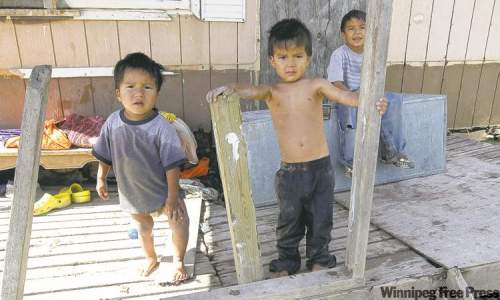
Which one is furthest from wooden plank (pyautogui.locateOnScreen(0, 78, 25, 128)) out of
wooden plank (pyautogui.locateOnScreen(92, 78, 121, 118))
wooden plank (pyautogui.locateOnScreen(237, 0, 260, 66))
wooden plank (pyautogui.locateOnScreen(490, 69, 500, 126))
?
wooden plank (pyautogui.locateOnScreen(490, 69, 500, 126))

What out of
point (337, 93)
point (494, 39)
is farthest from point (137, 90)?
point (494, 39)

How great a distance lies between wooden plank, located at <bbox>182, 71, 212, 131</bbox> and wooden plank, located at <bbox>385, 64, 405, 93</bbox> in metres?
2.21

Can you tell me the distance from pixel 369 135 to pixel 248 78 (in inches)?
103

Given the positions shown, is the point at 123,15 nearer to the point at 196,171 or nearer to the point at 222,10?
the point at 222,10

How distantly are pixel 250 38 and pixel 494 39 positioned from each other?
322 cm

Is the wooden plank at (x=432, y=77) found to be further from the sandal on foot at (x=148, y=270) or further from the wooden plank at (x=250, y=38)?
the sandal on foot at (x=148, y=270)

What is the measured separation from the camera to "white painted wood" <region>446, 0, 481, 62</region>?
496 cm

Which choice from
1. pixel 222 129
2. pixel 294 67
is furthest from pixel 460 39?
pixel 222 129

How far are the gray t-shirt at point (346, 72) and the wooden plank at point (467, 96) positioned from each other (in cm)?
233

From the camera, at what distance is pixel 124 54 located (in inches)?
165

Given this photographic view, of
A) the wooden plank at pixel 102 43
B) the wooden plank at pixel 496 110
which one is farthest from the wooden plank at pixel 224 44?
the wooden plank at pixel 496 110

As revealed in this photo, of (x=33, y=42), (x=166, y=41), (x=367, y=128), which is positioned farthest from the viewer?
(x=166, y=41)

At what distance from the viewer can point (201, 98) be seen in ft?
14.7

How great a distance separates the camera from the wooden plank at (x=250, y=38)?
4.28 meters
